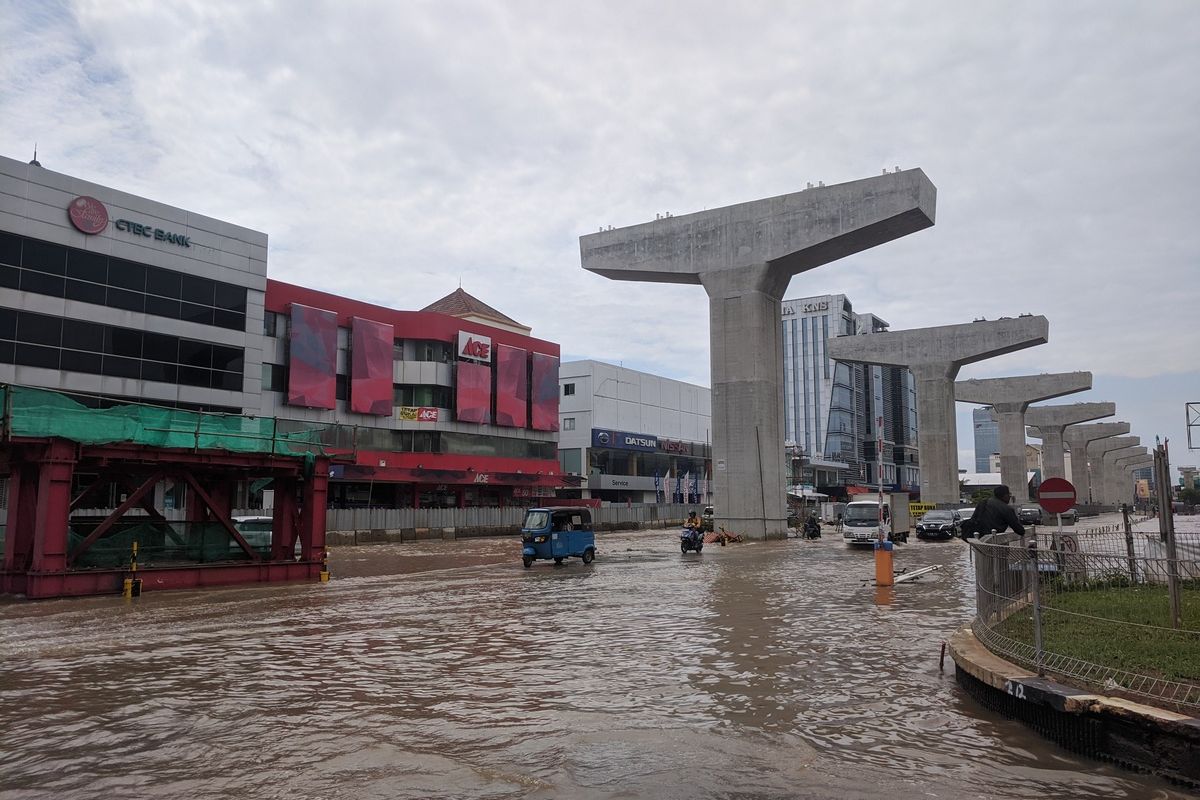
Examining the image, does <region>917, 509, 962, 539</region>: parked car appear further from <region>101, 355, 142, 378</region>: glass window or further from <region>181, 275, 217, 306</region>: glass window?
<region>101, 355, 142, 378</region>: glass window

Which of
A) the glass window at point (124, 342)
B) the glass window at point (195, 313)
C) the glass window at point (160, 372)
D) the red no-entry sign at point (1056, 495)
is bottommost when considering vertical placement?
the red no-entry sign at point (1056, 495)

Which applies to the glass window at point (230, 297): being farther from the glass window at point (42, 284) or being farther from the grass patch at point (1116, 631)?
the grass patch at point (1116, 631)

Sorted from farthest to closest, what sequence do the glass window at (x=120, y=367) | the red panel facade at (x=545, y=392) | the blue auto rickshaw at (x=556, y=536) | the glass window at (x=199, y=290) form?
1. the red panel facade at (x=545, y=392)
2. the glass window at (x=199, y=290)
3. the glass window at (x=120, y=367)
4. the blue auto rickshaw at (x=556, y=536)

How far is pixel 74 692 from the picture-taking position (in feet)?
29.8

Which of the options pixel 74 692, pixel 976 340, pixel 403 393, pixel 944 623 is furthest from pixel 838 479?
pixel 74 692

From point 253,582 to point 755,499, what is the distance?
88.8 feet

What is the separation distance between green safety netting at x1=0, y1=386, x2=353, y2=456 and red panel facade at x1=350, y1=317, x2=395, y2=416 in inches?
1222

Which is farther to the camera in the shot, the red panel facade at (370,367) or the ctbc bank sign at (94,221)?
the red panel facade at (370,367)

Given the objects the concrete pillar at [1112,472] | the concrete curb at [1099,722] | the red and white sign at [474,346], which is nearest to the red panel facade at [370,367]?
the red and white sign at [474,346]

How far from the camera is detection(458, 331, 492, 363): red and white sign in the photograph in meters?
60.1

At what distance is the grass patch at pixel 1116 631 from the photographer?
7.47 meters

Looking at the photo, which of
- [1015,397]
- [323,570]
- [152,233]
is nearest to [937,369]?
[1015,397]

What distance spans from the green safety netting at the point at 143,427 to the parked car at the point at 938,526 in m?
31.0

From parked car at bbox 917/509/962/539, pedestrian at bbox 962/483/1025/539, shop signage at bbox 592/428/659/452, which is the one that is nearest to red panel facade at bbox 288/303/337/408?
shop signage at bbox 592/428/659/452
